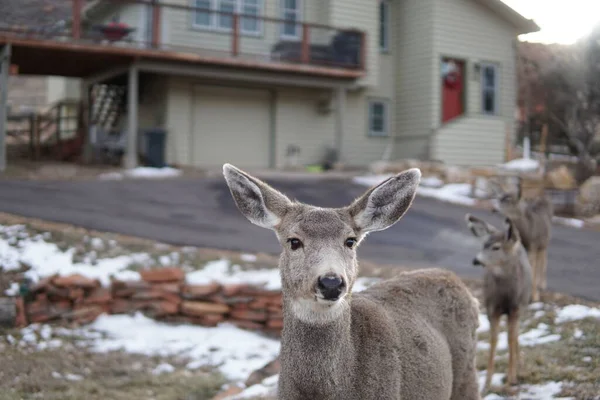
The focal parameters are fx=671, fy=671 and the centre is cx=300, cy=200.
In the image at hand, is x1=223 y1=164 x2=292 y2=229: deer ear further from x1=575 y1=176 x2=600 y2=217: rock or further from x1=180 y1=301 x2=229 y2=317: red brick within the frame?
x1=575 y1=176 x2=600 y2=217: rock

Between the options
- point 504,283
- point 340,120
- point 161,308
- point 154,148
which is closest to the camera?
point 504,283

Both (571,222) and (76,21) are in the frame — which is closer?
(571,222)

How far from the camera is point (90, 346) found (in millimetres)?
7273

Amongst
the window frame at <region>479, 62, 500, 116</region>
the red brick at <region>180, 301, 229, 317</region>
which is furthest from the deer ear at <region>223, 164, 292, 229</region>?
the window frame at <region>479, 62, 500, 116</region>

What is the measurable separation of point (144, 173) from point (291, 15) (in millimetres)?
8281

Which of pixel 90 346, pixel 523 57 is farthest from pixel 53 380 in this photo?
pixel 523 57

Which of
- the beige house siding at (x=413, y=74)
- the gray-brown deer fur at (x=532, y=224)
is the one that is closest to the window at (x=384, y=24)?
the beige house siding at (x=413, y=74)

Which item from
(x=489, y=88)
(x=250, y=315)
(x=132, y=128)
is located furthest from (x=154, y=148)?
(x=489, y=88)

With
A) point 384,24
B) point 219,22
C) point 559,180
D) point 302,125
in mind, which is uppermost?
point 384,24

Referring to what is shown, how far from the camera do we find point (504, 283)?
5734mm

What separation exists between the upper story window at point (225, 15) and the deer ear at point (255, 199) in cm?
1712

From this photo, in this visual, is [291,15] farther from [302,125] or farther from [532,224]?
[532,224]

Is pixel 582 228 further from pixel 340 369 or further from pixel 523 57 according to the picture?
pixel 523 57

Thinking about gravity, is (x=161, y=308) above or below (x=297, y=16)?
below
